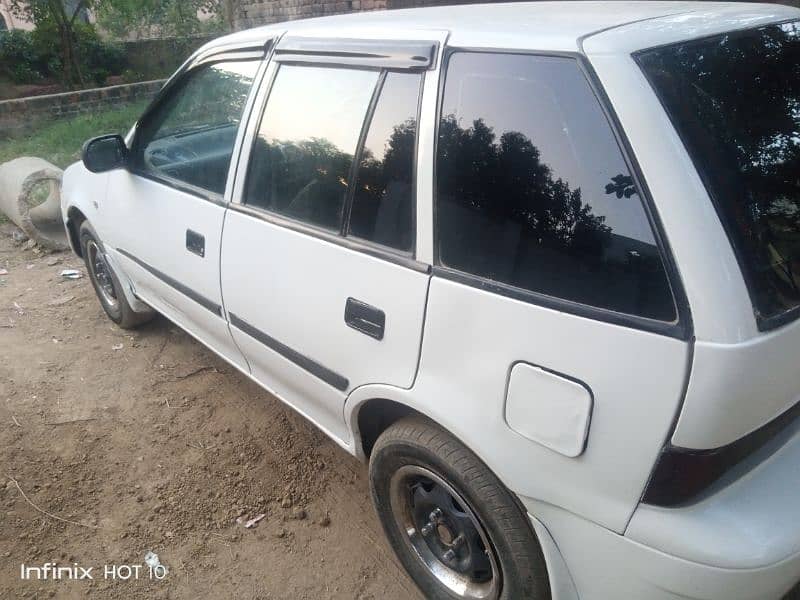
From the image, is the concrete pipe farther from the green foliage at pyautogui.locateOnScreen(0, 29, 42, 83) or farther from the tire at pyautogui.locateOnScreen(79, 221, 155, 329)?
the green foliage at pyautogui.locateOnScreen(0, 29, 42, 83)

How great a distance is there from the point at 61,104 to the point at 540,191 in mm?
10176

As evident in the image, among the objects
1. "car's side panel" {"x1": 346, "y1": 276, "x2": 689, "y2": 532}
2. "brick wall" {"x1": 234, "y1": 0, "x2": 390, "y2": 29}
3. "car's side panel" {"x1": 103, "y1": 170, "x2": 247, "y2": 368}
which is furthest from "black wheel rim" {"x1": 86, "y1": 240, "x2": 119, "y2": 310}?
"brick wall" {"x1": 234, "y1": 0, "x2": 390, "y2": 29}

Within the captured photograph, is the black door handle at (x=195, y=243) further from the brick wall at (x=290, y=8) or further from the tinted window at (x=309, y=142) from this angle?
the brick wall at (x=290, y=8)

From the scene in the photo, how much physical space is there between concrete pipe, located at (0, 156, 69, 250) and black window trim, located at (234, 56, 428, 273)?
3.95 metres

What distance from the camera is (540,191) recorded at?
146cm

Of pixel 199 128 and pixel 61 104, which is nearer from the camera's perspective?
pixel 199 128

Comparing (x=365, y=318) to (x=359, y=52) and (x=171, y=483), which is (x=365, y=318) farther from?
(x=171, y=483)

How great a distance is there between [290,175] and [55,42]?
11.2m

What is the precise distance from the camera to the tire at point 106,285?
145 inches

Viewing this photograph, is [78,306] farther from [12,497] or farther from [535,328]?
[535,328]

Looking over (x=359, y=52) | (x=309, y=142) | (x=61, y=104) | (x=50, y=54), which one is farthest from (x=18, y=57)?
(x=359, y=52)

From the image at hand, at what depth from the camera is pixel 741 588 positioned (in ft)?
4.26

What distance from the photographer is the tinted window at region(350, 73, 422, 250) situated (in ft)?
5.77

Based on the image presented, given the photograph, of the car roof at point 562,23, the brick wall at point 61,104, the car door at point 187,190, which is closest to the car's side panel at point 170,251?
the car door at point 187,190
